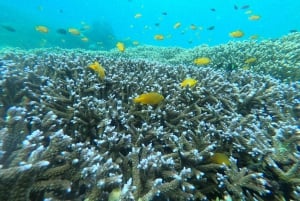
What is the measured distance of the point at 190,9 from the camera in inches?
6718

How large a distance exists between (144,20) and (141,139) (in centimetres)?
16704

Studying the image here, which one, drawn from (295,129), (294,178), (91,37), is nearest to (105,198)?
(294,178)

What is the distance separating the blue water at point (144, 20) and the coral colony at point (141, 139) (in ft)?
71.4

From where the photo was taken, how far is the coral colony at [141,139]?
7.36ft

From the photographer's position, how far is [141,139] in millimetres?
3182

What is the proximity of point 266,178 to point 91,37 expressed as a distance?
29280 mm

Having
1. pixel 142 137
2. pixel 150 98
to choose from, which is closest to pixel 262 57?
pixel 150 98

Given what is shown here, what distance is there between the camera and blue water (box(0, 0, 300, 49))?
28300mm

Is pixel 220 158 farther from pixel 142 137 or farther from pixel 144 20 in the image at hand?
pixel 144 20

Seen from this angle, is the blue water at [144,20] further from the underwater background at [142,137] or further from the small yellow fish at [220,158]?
the small yellow fish at [220,158]

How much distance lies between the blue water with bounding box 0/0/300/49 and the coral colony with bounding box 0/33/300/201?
71.4ft

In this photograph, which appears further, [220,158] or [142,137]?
[142,137]

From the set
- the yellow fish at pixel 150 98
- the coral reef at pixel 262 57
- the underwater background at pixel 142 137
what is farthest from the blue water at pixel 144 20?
the yellow fish at pixel 150 98

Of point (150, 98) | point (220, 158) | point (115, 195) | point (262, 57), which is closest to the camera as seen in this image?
point (115, 195)
